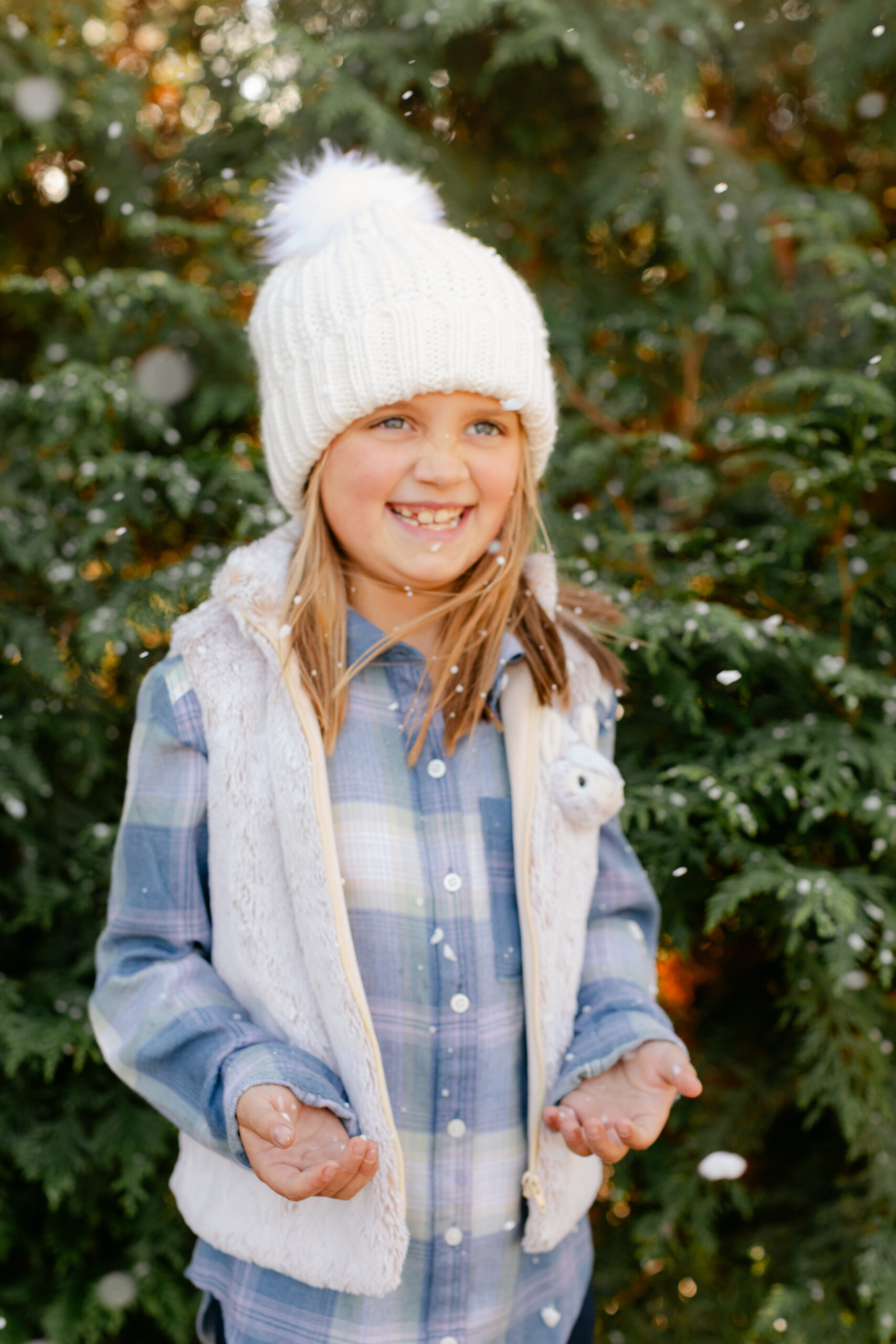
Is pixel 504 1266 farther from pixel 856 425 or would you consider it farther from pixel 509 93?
pixel 509 93

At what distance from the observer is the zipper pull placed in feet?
4.77

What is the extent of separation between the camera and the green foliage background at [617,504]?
2.11 meters

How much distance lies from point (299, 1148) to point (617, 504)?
1.78 metres

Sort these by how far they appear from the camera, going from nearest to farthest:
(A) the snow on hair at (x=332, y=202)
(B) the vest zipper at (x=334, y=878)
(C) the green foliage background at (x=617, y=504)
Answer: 1. (B) the vest zipper at (x=334, y=878)
2. (A) the snow on hair at (x=332, y=202)
3. (C) the green foliage background at (x=617, y=504)

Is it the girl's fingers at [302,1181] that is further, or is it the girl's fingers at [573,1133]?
Answer: the girl's fingers at [573,1133]

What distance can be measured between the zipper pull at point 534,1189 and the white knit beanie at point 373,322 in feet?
3.73

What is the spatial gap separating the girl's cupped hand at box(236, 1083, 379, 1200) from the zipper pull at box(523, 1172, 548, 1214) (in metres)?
0.30

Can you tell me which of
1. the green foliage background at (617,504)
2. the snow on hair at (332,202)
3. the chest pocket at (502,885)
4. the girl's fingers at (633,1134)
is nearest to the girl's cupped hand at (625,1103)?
the girl's fingers at (633,1134)

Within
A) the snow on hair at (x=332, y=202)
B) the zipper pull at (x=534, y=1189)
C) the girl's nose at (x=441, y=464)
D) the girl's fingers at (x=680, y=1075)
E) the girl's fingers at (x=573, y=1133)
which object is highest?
the snow on hair at (x=332, y=202)

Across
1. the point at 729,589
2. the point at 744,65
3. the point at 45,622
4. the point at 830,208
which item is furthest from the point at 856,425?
the point at 45,622

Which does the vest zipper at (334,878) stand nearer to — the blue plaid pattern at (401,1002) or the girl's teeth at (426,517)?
the blue plaid pattern at (401,1002)

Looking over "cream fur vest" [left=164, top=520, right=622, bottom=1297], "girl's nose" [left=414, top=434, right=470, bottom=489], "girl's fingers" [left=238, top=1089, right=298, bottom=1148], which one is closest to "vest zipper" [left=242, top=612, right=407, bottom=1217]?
"cream fur vest" [left=164, top=520, right=622, bottom=1297]

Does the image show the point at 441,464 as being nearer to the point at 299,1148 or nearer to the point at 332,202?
the point at 332,202

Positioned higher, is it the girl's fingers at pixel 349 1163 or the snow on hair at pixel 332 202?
the snow on hair at pixel 332 202
